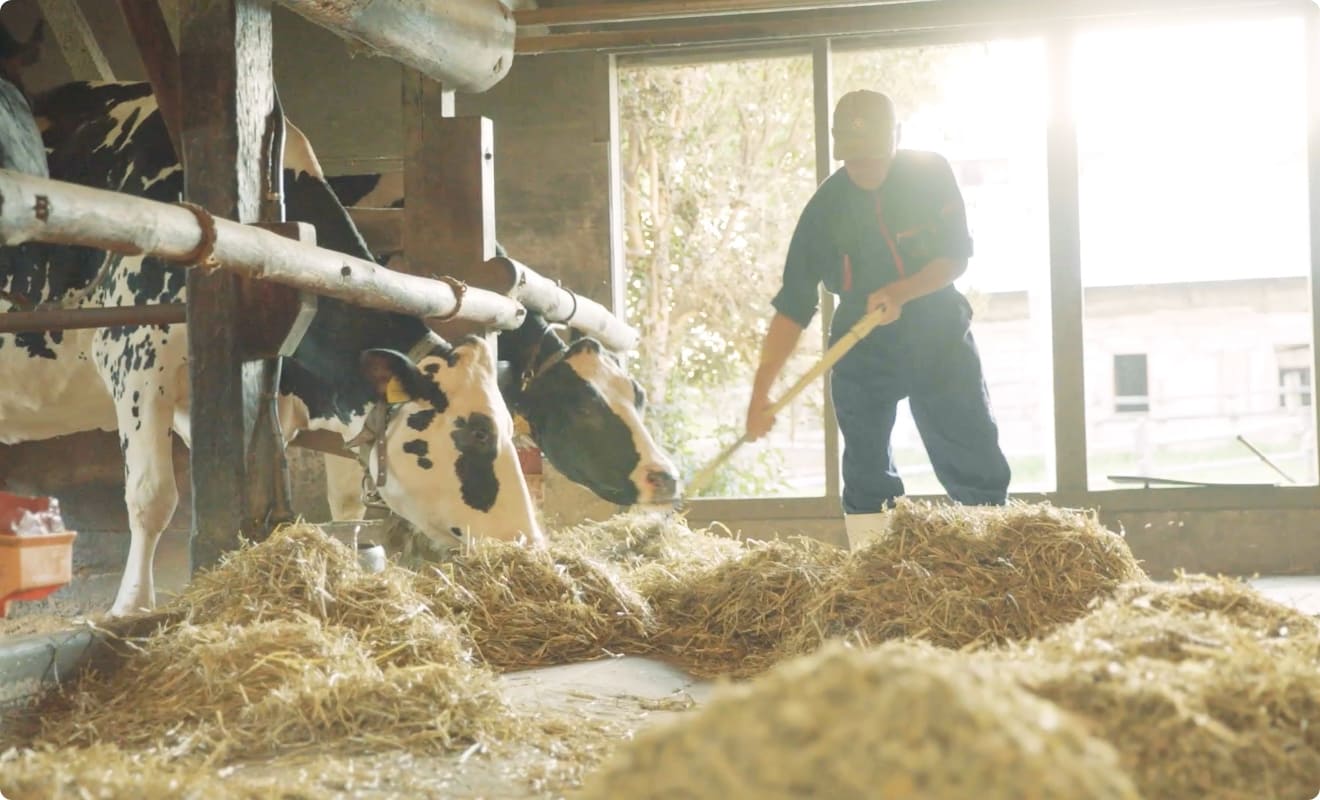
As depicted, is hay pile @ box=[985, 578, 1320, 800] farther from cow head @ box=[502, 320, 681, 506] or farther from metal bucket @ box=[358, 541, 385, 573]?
cow head @ box=[502, 320, 681, 506]

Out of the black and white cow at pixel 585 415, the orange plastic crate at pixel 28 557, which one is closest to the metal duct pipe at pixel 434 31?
the black and white cow at pixel 585 415

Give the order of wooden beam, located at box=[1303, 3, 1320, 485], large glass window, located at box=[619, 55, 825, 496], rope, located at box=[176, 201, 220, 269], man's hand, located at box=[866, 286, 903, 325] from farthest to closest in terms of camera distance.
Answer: large glass window, located at box=[619, 55, 825, 496], wooden beam, located at box=[1303, 3, 1320, 485], man's hand, located at box=[866, 286, 903, 325], rope, located at box=[176, 201, 220, 269]

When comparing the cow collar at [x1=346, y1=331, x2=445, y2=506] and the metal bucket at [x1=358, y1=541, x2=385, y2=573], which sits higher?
the cow collar at [x1=346, y1=331, x2=445, y2=506]

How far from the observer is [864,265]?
4852 millimetres

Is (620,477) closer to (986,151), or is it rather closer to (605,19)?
(605,19)

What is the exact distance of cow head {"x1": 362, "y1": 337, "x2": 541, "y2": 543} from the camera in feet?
14.1

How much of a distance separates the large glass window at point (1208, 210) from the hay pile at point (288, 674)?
4888 mm

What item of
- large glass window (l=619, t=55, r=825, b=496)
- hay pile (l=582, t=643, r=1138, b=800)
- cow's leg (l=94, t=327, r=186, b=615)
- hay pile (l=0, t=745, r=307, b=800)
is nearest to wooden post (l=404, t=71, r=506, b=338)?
cow's leg (l=94, t=327, r=186, b=615)

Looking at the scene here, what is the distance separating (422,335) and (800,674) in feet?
12.4

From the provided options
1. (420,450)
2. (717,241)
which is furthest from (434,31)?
(717,241)

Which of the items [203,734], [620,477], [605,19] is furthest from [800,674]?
[605,19]

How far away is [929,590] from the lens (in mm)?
3334

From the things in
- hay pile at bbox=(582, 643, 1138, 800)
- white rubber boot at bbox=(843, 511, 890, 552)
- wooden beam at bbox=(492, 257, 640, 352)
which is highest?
wooden beam at bbox=(492, 257, 640, 352)

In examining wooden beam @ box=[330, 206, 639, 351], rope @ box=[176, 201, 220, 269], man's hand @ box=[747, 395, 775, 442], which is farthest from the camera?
wooden beam @ box=[330, 206, 639, 351]
